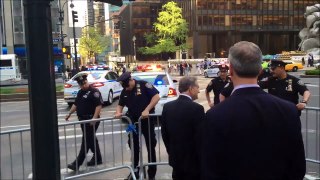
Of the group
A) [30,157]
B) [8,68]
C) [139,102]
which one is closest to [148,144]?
[139,102]

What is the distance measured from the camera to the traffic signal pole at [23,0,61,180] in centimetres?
227

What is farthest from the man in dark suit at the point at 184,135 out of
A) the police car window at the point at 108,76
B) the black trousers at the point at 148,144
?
the police car window at the point at 108,76

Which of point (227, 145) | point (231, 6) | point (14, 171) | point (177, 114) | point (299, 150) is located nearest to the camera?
point (227, 145)

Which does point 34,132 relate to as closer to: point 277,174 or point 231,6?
point 277,174

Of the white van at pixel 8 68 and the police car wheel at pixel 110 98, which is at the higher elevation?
the white van at pixel 8 68

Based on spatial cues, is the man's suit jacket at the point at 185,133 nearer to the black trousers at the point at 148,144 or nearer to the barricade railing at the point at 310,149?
the barricade railing at the point at 310,149

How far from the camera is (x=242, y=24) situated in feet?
307

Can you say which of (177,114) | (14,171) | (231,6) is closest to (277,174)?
(177,114)

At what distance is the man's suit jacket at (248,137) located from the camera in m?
2.21

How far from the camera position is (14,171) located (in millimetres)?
6695

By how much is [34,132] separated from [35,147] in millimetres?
88

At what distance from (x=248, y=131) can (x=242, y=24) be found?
310 feet

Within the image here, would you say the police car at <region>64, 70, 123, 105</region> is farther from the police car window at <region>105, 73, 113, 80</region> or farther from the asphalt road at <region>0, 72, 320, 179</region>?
the asphalt road at <region>0, 72, 320, 179</region>

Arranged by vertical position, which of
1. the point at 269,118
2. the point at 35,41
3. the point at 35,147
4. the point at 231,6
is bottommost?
the point at 35,147
